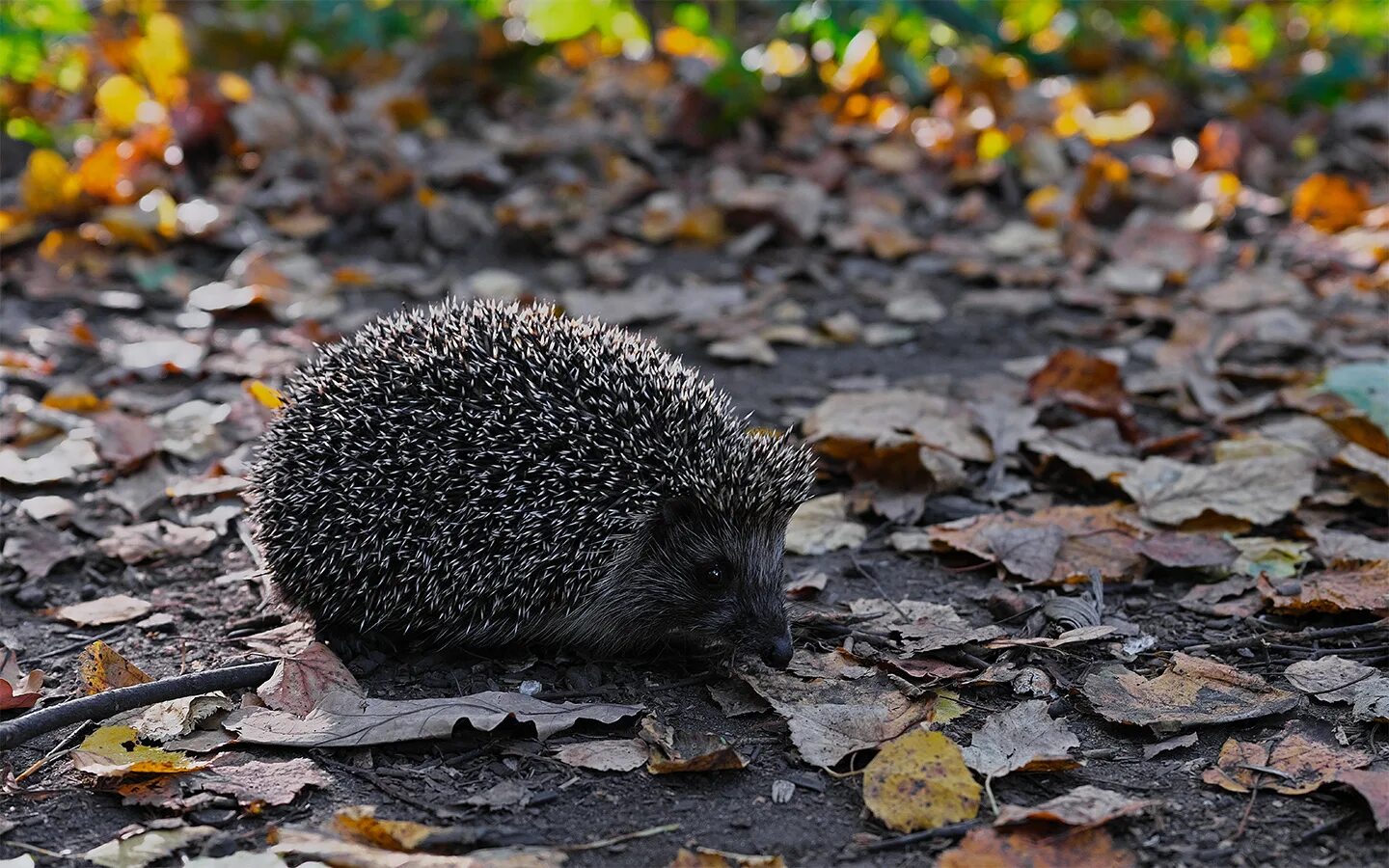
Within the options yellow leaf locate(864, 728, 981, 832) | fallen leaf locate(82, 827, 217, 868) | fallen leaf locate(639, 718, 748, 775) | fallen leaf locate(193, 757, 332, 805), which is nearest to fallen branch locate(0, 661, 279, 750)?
fallen leaf locate(193, 757, 332, 805)

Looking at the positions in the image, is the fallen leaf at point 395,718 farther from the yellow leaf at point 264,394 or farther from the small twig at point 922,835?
the yellow leaf at point 264,394

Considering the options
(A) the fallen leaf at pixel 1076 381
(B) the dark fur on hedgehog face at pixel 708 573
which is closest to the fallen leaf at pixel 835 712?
(B) the dark fur on hedgehog face at pixel 708 573

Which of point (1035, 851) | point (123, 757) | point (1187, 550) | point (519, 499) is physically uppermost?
point (519, 499)

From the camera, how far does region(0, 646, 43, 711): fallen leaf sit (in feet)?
14.1

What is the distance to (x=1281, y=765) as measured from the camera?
3.85 metres

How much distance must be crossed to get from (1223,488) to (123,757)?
4386mm

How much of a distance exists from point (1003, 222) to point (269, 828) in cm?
758

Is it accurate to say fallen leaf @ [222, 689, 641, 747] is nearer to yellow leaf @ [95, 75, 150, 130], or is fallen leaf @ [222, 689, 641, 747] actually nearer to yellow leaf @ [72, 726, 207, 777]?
yellow leaf @ [72, 726, 207, 777]

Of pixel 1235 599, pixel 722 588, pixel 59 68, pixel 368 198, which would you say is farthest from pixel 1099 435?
pixel 59 68

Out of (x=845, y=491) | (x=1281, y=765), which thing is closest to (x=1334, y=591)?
(x=1281, y=765)

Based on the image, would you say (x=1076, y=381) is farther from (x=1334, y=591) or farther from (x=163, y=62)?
(x=163, y=62)

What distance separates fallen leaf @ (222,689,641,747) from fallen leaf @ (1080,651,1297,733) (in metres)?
1.54

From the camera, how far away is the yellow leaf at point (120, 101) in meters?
9.83

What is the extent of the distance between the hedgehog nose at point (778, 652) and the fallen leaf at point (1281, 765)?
1.39 m
